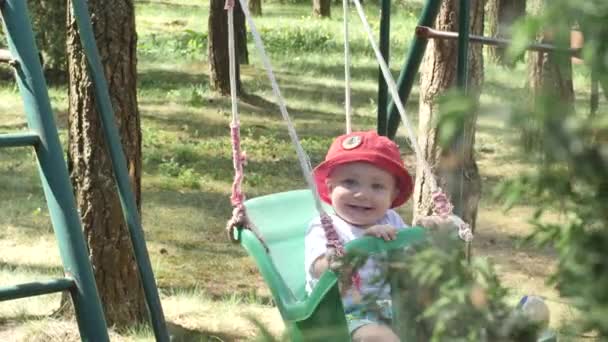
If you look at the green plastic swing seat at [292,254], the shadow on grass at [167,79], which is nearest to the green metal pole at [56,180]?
the green plastic swing seat at [292,254]

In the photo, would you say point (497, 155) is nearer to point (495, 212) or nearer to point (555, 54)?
point (495, 212)

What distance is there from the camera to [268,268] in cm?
327

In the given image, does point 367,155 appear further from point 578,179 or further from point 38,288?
point 578,179

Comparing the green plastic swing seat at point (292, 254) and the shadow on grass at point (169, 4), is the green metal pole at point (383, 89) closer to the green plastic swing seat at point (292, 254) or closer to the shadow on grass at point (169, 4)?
the green plastic swing seat at point (292, 254)

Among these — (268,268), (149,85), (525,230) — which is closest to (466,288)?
(268,268)

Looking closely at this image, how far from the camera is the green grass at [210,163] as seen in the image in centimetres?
585

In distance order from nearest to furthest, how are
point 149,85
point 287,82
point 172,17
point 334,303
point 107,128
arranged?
point 334,303
point 107,128
point 149,85
point 287,82
point 172,17

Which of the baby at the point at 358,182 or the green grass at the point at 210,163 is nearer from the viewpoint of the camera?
the baby at the point at 358,182

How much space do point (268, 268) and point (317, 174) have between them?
58cm

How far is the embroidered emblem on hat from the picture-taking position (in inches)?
143

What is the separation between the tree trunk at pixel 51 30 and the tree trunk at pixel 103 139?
25.8ft

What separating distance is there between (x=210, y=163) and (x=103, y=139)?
16.2ft

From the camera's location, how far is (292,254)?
4129mm

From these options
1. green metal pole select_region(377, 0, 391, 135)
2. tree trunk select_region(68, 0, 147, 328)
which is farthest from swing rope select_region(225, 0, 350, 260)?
tree trunk select_region(68, 0, 147, 328)
